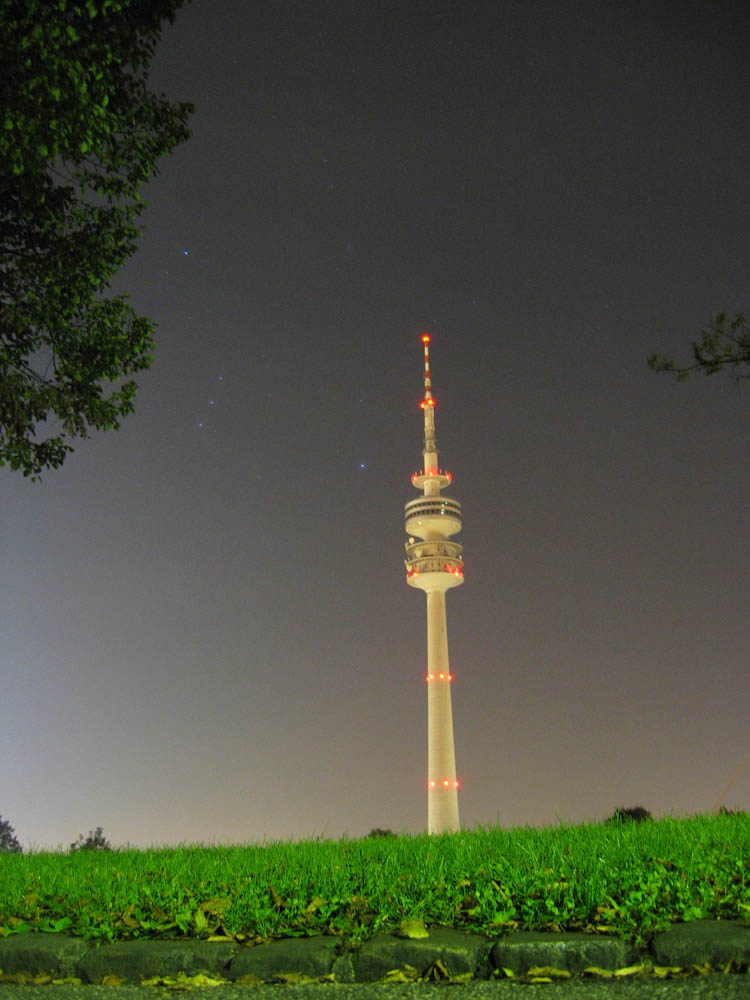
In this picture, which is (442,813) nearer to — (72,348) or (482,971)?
(72,348)

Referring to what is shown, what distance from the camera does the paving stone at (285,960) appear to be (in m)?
5.69

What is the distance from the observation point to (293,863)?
8438 mm

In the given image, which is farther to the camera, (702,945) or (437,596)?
(437,596)

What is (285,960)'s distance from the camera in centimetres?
576

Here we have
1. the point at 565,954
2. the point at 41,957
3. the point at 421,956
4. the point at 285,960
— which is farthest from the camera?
the point at 41,957

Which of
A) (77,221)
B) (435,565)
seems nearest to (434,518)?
(435,565)

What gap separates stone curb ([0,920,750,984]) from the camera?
17.6ft

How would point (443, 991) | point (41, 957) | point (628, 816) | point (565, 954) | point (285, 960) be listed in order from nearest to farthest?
1. point (443, 991)
2. point (565, 954)
3. point (285, 960)
4. point (41, 957)
5. point (628, 816)

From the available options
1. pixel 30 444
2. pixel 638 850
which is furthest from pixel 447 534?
pixel 638 850

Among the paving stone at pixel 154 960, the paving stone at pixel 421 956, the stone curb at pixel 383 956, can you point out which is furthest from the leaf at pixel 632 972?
the paving stone at pixel 154 960

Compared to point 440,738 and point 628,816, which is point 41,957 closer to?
point 628,816

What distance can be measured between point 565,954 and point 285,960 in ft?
5.50

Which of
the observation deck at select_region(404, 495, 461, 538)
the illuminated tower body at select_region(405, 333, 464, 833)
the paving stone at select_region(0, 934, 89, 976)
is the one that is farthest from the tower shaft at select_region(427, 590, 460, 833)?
the paving stone at select_region(0, 934, 89, 976)

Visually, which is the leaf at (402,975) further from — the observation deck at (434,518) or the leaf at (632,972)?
the observation deck at (434,518)
